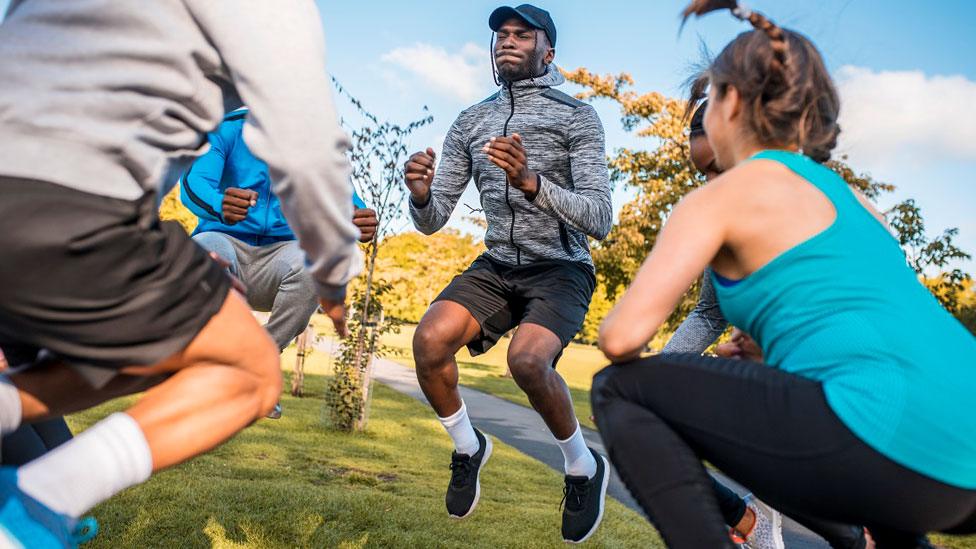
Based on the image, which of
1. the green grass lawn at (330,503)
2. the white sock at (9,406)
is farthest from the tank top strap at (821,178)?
the green grass lawn at (330,503)

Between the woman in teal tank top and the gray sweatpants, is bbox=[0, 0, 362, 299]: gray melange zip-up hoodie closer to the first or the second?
the woman in teal tank top

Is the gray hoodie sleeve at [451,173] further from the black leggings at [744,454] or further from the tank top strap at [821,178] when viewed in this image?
the tank top strap at [821,178]

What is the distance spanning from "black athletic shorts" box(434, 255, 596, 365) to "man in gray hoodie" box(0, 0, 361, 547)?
81.4 inches

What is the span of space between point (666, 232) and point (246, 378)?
108 cm

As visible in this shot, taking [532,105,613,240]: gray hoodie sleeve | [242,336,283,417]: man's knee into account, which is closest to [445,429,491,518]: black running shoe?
[532,105,613,240]: gray hoodie sleeve

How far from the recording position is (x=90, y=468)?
1742 mm

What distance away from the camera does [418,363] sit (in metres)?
4.03

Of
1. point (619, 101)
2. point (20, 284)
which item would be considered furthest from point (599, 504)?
point (619, 101)

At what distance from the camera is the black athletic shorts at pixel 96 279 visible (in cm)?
162

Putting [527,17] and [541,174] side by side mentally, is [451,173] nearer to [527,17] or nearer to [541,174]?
[541,174]

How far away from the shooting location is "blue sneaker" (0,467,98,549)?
62.0 inches

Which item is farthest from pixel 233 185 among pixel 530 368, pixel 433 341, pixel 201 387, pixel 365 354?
pixel 365 354

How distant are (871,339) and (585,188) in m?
2.27

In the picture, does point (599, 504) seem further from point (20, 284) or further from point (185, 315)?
point (20, 284)
